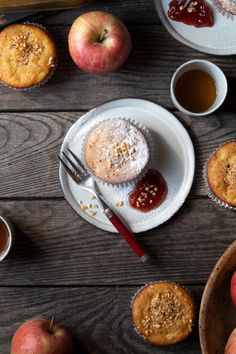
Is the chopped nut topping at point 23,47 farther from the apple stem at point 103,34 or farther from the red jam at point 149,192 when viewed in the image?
the red jam at point 149,192

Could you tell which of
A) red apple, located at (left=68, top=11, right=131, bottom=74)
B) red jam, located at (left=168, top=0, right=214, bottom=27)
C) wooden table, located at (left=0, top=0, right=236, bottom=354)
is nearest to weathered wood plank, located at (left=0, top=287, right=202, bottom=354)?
wooden table, located at (left=0, top=0, right=236, bottom=354)

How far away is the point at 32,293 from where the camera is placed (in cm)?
166

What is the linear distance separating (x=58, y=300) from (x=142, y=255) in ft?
0.81

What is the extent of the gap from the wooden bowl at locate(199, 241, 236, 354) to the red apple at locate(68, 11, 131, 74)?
0.52 metres

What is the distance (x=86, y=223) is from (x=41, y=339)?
0.30 m

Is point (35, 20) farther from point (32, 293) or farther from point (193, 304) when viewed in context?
point (193, 304)

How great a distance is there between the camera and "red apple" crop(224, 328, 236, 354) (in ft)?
4.62

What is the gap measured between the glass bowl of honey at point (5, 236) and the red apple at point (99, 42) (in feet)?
1.39

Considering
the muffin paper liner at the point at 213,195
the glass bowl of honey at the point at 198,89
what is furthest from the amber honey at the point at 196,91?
the muffin paper liner at the point at 213,195

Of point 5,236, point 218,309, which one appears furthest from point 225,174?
point 5,236

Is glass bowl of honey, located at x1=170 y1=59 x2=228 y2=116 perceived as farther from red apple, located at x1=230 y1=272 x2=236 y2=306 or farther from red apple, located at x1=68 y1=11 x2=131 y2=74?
red apple, located at x1=230 y1=272 x2=236 y2=306

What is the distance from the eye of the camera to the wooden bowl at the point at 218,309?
1.40 m

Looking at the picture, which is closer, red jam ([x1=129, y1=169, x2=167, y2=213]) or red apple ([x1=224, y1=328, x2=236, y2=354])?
red apple ([x1=224, y1=328, x2=236, y2=354])

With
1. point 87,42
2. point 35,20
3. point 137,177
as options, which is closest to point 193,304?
point 137,177
